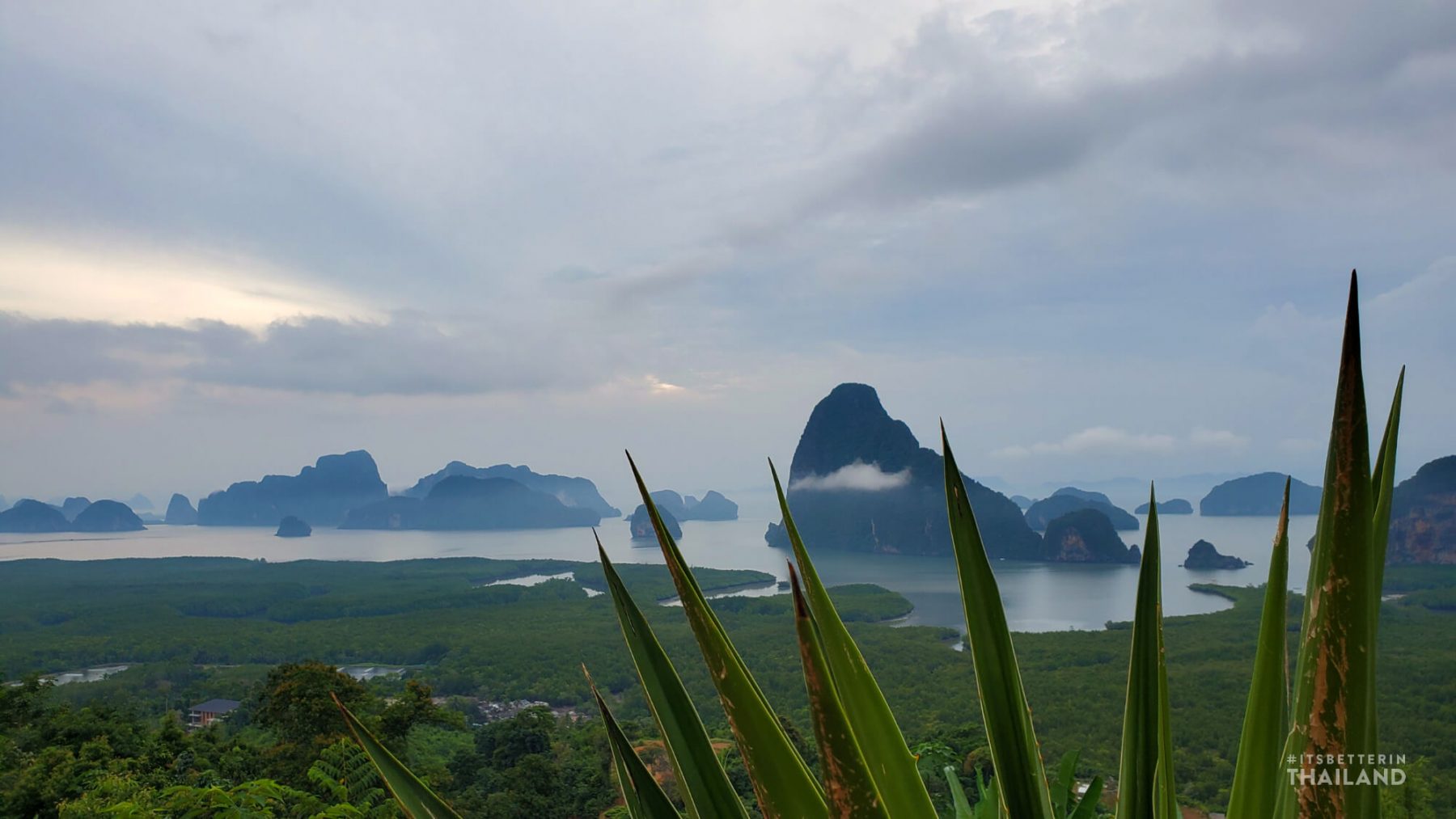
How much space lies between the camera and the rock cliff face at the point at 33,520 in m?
97.8

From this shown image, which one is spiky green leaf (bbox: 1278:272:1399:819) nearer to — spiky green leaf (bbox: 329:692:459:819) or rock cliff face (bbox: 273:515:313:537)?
spiky green leaf (bbox: 329:692:459:819)

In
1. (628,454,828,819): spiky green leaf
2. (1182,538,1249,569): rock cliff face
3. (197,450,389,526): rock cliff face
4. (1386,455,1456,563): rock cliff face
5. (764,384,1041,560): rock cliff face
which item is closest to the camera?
(628,454,828,819): spiky green leaf

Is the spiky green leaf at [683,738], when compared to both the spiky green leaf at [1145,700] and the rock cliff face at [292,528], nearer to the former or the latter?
the spiky green leaf at [1145,700]

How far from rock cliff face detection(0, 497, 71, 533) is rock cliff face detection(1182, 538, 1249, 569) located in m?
122

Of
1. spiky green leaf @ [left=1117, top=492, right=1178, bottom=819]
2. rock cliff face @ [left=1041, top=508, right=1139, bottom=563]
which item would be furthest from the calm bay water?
spiky green leaf @ [left=1117, top=492, right=1178, bottom=819]

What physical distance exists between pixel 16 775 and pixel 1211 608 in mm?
35701

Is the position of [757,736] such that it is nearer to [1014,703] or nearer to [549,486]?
[1014,703]

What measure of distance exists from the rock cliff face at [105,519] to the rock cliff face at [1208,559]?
11343cm

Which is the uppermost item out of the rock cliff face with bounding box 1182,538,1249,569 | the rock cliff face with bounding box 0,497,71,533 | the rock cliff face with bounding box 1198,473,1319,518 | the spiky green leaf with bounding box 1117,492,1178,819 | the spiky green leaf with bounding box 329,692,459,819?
the rock cliff face with bounding box 1198,473,1319,518

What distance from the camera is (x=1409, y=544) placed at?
1671 inches

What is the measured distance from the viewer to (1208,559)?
148 feet

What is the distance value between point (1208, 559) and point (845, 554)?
26575 mm

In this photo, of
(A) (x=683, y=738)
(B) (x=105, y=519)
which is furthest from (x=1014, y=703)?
(B) (x=105, y=519)

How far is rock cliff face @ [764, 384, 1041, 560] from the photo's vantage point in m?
61.6
